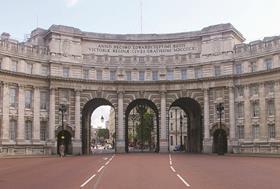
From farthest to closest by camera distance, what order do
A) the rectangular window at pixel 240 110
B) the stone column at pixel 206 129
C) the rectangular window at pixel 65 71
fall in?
the rectangular window at pixel 65 71 → the stone column at pixel 206 129 → the rectangular window at pixel 240 110

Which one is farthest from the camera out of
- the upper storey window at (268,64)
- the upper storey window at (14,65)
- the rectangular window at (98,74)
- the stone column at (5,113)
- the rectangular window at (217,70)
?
the rectangular window at (98,74)

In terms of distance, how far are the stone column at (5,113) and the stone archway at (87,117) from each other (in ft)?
41.8

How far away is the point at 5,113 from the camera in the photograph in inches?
2371

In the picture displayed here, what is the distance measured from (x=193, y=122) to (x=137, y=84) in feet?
44.3

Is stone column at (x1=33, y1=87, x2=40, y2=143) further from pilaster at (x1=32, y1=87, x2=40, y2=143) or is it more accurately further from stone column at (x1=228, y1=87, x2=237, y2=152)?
stone column at (x1=228, y1=87, x2=237, y2=152)

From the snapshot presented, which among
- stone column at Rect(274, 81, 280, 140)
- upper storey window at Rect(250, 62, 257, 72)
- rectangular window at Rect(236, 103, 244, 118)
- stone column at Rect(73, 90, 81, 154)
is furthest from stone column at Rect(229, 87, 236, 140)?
stone column at Rect(73, 90, 81, 154)

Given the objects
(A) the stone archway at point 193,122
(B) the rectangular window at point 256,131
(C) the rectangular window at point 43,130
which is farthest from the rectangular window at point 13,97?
(B) the rectangular window at point 256,131

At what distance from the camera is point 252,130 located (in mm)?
63250

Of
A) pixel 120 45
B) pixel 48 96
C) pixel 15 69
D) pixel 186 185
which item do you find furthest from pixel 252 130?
pixel 186 185

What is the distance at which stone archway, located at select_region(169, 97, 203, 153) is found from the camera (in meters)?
72.5

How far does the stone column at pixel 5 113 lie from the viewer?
59719mm

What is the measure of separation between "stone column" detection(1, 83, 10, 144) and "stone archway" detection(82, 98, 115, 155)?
12.7 m

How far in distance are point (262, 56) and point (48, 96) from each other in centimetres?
3177

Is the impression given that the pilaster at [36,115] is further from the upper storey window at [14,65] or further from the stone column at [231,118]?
the stone column at [231,118]
